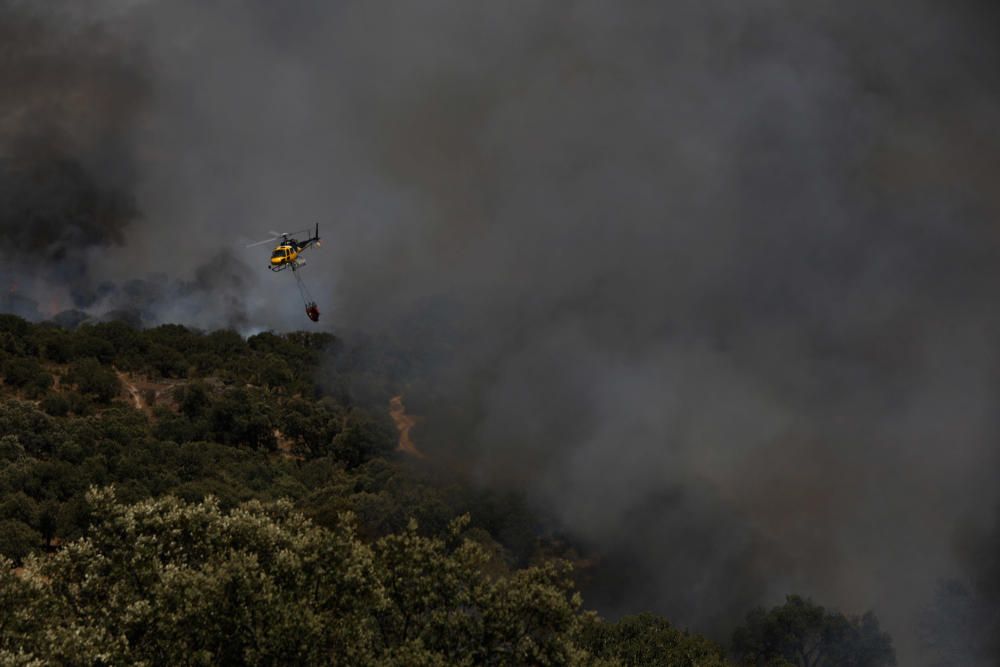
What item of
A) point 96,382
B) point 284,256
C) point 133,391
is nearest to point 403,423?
point 133,391

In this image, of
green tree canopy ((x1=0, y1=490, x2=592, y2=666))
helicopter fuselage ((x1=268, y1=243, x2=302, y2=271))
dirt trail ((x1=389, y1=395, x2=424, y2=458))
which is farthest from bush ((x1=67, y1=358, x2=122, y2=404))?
green tree canopy ((x1=0, y1=490, x2=592, y2=666))

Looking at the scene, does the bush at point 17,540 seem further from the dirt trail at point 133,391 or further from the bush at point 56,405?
the dirt trail at point 133,391

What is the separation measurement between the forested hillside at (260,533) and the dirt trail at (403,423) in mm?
1869

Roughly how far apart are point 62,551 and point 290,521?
817 cm

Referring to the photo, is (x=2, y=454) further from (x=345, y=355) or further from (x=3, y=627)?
(x=345, y=355)

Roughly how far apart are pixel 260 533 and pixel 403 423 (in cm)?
9588

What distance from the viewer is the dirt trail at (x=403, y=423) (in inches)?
4420

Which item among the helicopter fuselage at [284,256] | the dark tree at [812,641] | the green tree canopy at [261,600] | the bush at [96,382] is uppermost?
the bush at [96,382]

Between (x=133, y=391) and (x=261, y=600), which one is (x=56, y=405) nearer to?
(x=133, y=391)

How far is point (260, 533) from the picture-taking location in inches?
1140

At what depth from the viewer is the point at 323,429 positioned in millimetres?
112812

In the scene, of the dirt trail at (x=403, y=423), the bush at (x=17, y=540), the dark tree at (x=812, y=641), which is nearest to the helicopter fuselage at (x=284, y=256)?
the bush at (x=17, y=540)

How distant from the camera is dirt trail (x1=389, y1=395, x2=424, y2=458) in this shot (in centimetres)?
11226

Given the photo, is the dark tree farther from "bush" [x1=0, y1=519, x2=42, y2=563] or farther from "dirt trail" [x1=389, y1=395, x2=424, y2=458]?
"dirt trail" [x1=389, y1=395, x2=424, y2=458]
